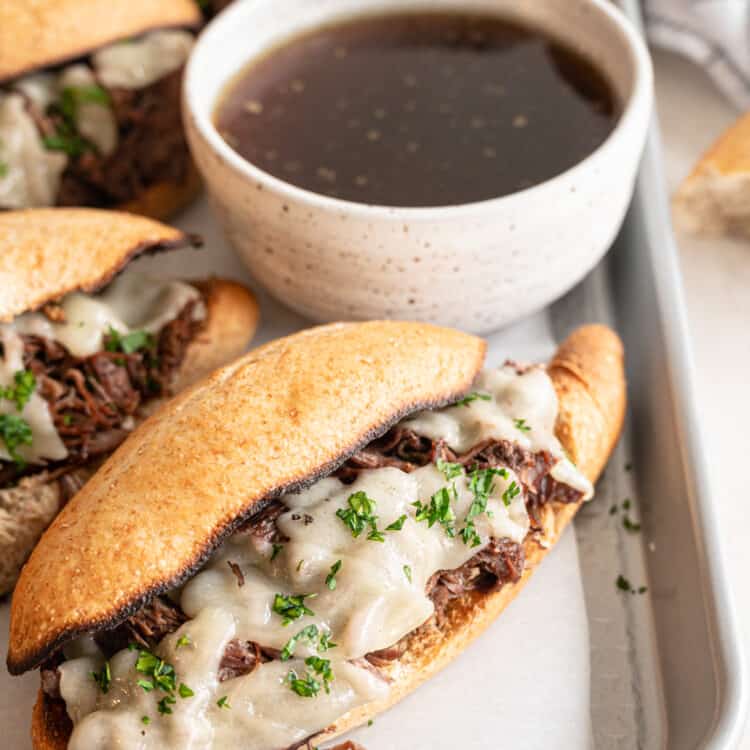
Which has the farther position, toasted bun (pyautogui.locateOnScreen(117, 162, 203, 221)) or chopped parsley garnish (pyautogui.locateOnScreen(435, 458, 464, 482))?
toasted bun (pyautogui.locateOnScreen(117, 162, 203, 221))

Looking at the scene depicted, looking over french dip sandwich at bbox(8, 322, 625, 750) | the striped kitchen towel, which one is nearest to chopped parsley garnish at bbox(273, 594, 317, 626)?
french dip sandwich at bbox(8, 322, 625, 750)

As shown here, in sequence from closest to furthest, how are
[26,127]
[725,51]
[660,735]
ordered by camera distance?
1. [660,735]
2. [26,127]
3. [725,51]

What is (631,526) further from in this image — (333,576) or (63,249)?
(63,249)

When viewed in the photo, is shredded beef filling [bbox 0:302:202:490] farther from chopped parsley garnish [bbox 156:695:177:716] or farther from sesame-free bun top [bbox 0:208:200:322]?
chopped parsley garnish [bbox 156:695:177:716]

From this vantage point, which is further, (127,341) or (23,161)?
(23,161)

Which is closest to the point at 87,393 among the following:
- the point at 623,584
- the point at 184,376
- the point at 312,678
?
the point at 184,376

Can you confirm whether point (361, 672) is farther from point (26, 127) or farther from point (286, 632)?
point (26, 127)

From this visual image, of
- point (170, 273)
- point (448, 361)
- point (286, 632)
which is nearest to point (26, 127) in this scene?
point (170, 273)
